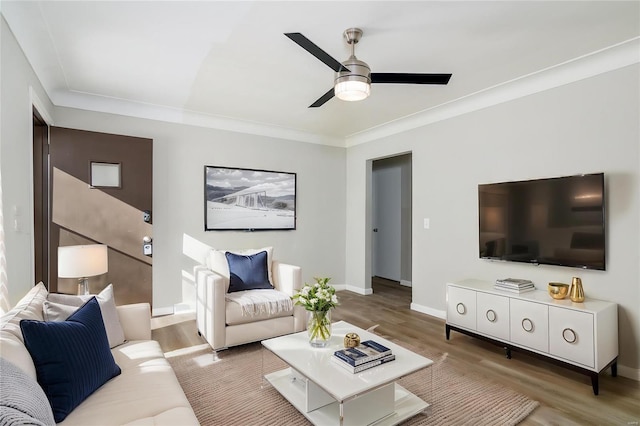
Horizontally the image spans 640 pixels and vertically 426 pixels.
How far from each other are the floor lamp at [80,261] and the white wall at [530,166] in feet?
11.2

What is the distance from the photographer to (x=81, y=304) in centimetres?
189

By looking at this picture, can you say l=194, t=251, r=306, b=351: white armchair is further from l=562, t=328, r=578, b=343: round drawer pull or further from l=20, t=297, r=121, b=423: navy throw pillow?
l=562, t=328, r=578, b=343: round drawer pull

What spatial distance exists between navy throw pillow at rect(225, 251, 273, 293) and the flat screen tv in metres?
2.27

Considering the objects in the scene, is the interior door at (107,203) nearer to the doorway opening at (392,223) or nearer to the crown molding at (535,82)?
the crown molding at (535,82)

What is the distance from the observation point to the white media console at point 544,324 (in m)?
2.35

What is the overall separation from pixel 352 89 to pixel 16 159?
7.34ft

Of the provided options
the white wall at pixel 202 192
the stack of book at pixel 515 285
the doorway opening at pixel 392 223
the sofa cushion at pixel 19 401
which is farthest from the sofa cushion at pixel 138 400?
the doorway opening at pixel 392 223

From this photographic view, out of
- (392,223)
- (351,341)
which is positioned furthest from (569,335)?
(392,223)

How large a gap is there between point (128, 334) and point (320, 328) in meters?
1.25

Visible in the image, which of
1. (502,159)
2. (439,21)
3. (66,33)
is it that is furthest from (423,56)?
(66,33)

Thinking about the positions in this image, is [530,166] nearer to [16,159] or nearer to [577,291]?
[577,291]

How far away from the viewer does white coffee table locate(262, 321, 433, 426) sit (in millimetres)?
1729

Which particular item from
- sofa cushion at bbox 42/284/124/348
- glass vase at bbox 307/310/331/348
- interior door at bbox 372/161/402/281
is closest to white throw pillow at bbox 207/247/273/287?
sofa cushion at bbox 42/284/124/348

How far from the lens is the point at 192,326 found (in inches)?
141
